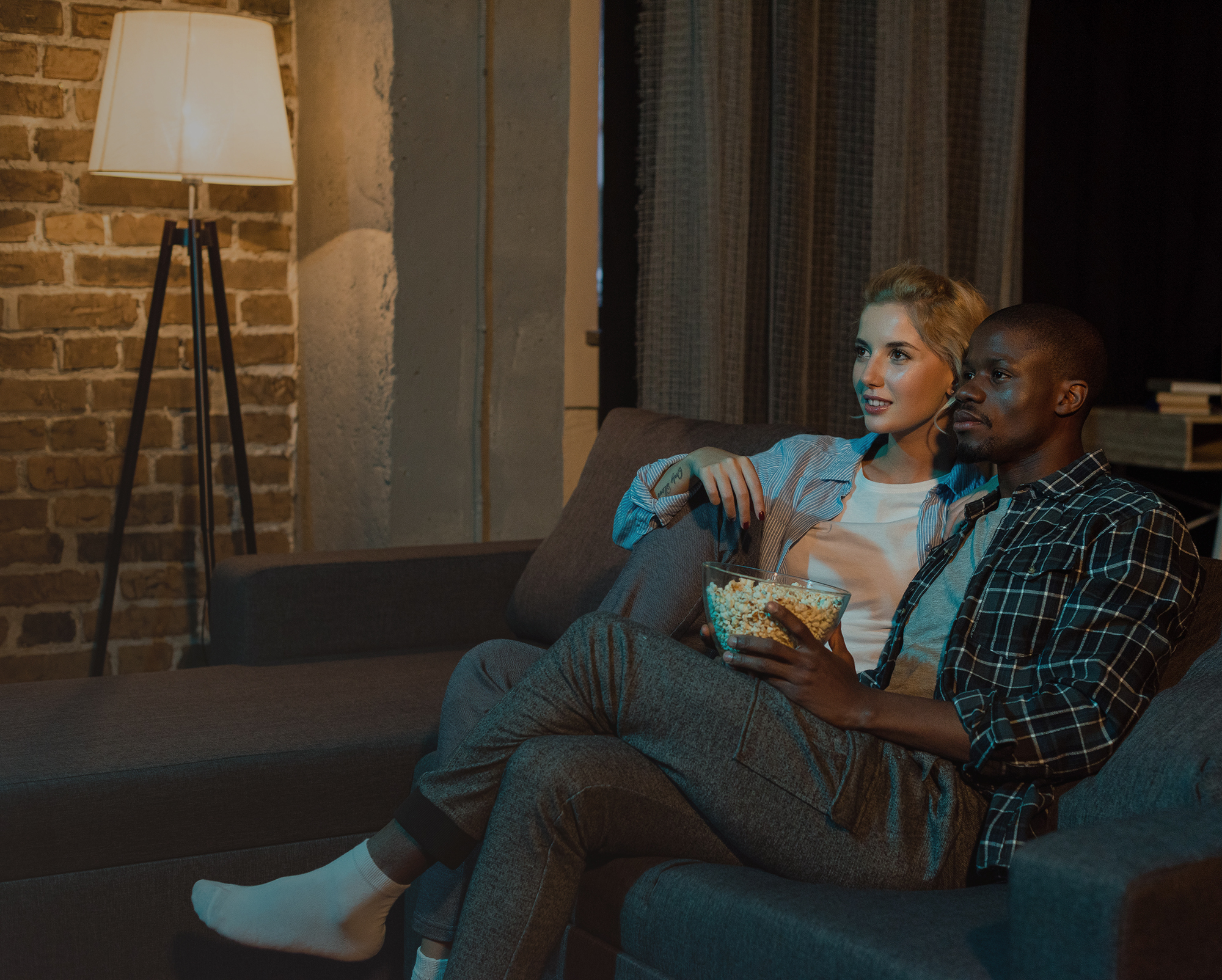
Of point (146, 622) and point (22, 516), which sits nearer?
point (22, 516)

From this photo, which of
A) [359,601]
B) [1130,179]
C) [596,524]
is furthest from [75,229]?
Answer: [1130,179]

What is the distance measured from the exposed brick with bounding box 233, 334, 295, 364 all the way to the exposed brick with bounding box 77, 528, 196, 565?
0.49m

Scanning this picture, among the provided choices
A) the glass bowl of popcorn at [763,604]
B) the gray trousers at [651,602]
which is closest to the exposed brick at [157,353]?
the gray trousers at [651,602]

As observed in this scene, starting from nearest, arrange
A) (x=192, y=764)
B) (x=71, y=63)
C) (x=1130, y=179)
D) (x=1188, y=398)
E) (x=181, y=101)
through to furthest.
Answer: (x=192, y=764)
(x=181, y=101)
(x=71, y=63)
(x=1188, y=398)
(x=1130, y=179)

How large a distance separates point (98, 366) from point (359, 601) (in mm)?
1144

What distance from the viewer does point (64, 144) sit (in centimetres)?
300

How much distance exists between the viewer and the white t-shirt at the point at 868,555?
69.4 inches

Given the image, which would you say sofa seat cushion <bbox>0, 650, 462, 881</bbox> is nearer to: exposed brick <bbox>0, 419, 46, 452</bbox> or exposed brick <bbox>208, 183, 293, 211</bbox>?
exposed brick <bbox>0, 419, 46, 452</bbox>

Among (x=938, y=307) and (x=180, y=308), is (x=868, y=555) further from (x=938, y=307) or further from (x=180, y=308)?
(x=180, y=308)

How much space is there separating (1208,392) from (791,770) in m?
3.04

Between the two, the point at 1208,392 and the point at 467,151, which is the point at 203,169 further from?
the point at 1208,392

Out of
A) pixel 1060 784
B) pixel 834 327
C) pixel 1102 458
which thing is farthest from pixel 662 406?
pixel 1060 784

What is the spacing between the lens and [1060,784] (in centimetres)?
141

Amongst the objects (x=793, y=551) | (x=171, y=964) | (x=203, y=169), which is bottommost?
(x=171, y=964)
